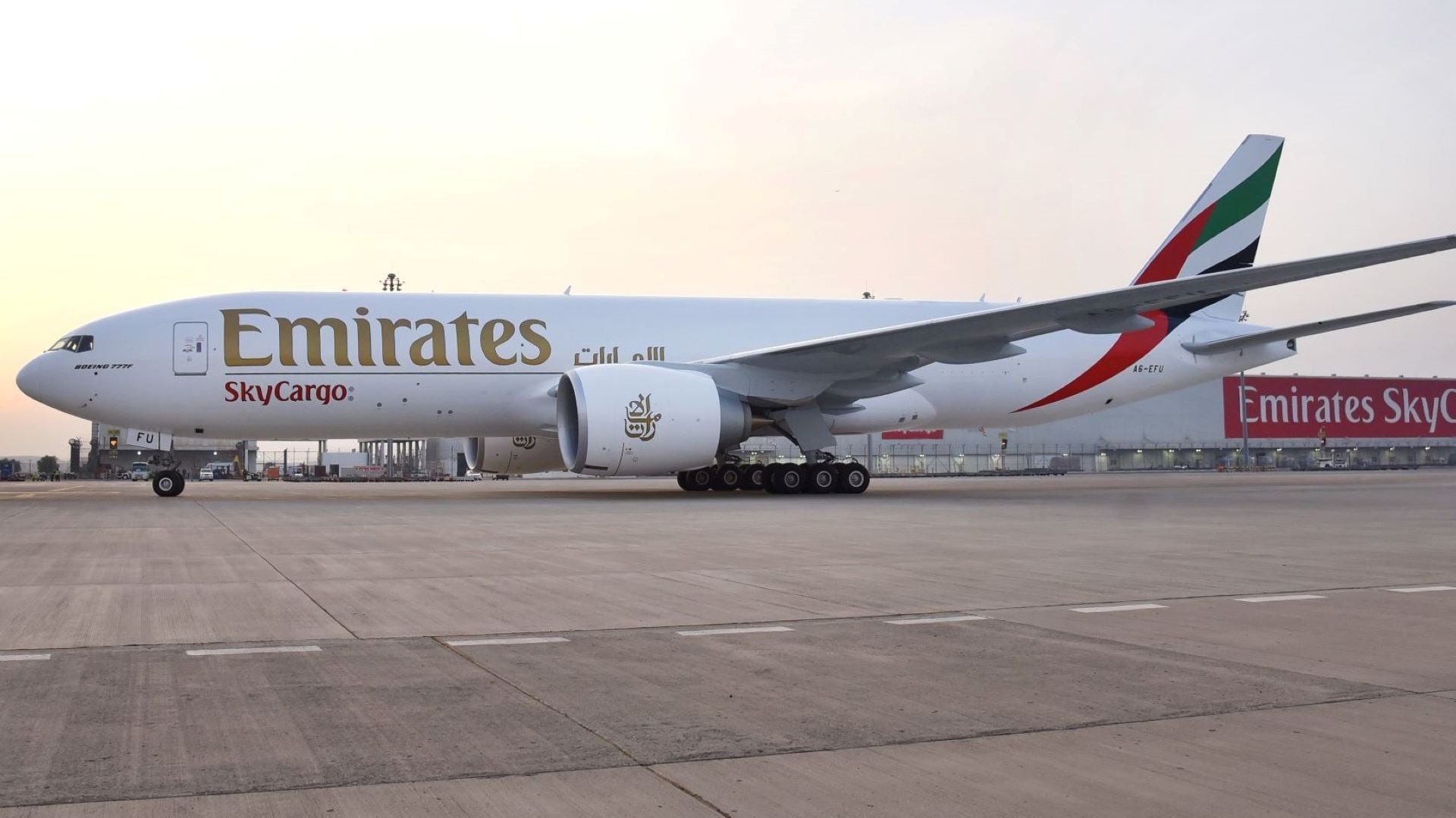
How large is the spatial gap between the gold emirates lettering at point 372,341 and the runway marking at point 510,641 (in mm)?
14558

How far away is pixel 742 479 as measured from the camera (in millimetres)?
22438

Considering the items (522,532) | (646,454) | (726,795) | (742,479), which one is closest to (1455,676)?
(726,795)

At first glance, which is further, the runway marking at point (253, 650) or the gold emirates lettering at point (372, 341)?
the gold emirates lettering at point (372, 341)

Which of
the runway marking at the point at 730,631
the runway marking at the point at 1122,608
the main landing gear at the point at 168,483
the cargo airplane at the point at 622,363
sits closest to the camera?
the runway marking at the point at 730,631

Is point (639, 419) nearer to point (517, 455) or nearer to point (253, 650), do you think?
point (517, 455)

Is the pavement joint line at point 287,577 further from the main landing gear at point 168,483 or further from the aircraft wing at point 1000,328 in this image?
the aircraft wing at point 1000,328

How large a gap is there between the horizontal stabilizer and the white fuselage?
226 inches

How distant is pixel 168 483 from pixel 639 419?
842 cm

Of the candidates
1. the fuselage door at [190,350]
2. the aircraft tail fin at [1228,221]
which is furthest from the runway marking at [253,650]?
the aircraft tail fin at [1228,221]

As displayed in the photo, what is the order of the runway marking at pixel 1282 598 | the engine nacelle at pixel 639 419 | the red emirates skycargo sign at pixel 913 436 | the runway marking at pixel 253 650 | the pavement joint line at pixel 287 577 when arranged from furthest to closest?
the red emirates skycargo sign at pixel 913 436, the engine nacelle at pixel 639 419, the runway marking at pixel 1282 598, the pavement joint line at pixel 287 577, the runway marking at pixel 253 650

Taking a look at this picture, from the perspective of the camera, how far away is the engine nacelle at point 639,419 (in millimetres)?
17984

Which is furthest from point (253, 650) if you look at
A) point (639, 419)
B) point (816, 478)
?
point (816, 478)

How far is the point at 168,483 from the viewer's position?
66.0 feet

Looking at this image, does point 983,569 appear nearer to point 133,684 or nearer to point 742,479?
point 133,684
